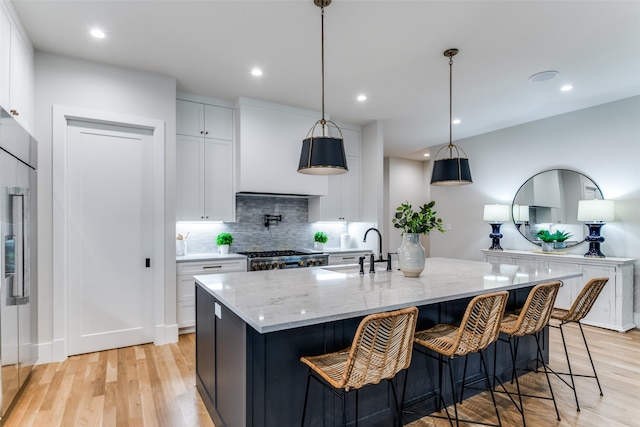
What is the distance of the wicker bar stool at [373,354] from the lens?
4.99ft

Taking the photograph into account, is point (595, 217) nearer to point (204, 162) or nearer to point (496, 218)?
point (496, 218)

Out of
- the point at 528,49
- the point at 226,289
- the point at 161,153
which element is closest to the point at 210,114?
the point at 161,153

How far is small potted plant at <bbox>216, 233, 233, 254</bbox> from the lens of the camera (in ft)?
14.6

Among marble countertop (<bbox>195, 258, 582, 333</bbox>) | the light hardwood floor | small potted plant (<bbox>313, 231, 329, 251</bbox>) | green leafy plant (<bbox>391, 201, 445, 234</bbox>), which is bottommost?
the light hardwood floor

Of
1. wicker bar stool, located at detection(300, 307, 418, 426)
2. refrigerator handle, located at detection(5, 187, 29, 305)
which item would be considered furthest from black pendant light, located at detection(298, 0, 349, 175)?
refrigerator handle, located at detection(5, 187, 29, 305)

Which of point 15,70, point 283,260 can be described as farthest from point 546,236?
Answer: point 15,70

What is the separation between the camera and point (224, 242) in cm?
445

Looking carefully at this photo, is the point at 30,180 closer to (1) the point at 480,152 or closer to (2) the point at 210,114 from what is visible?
(2) the point at 210,114

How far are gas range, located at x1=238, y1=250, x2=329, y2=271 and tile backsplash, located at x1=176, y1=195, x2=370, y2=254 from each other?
0.33 meters

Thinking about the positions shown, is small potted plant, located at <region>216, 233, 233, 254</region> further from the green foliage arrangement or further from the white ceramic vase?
the green foliage arrangement

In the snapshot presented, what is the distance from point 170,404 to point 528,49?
4.12 meters

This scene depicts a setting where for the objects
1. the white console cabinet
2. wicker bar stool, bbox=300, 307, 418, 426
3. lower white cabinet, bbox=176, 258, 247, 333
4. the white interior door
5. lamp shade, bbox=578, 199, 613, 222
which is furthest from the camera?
lamp shade, bbox=578, 199, 613, 222

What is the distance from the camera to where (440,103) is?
Answer: 4.53m

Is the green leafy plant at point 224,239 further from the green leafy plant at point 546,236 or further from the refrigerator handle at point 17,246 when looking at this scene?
the green leafy plant at point 546,236
